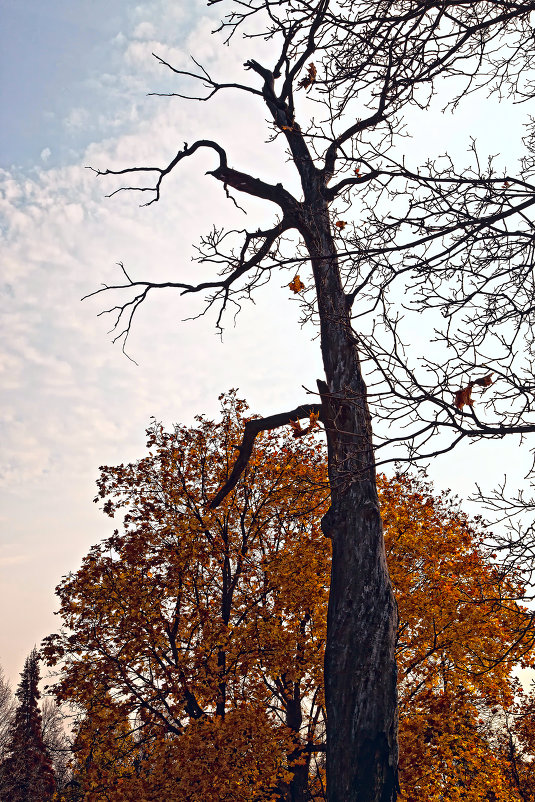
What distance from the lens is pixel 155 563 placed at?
45.1 ft

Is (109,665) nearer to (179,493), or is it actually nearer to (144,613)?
(144,613)

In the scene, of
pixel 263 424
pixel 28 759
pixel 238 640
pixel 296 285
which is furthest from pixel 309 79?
pixel 28 759

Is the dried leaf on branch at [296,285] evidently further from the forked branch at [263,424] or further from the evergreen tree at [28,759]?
the evergreen tree at [28,759]

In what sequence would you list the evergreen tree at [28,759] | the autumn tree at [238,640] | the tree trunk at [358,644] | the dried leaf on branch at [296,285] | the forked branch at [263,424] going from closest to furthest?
the tree trunk at [358,644], the dried leaf on branch at [296,285], the forked branch at [263,424], the autumn tree at [238,640], the evergreen tree at [28,759]

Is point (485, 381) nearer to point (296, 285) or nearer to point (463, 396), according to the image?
point (463, 396)

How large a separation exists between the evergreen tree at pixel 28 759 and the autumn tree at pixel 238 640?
20142 millimetres

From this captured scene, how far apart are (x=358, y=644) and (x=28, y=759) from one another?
34865mm

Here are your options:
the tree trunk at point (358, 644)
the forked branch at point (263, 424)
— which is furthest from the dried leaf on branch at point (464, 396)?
the forked branch at point (263, 424)

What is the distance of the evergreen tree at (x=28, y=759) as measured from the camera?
104 feet

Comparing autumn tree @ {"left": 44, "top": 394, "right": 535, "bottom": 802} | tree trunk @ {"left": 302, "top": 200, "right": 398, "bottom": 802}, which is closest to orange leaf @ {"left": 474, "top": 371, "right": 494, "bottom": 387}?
tree trunk @ {"left": 302, "top": 200, "right": 398, "bottom": 802}

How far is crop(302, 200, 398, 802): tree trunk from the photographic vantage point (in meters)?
5.39

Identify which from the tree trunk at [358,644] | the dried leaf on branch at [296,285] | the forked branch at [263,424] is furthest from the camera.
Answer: the forked branch at [263,424]

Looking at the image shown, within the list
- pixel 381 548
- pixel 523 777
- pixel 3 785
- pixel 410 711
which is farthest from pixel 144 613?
pixel 3 785

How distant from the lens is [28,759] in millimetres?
32969
